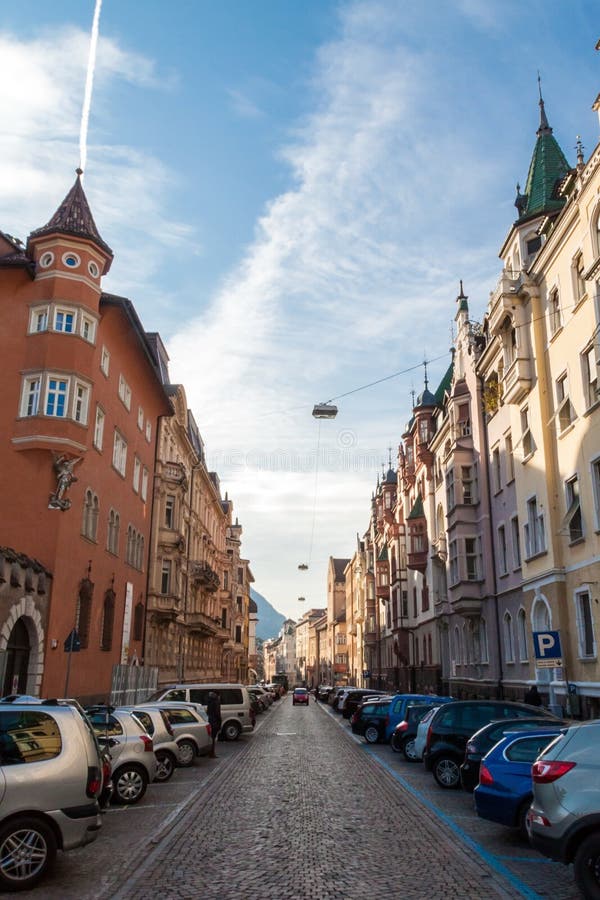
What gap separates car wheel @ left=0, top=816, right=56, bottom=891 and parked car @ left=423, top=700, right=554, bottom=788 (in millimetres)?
9511

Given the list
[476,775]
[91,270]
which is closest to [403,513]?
[91,270]

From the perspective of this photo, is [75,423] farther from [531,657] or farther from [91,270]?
[531,657]

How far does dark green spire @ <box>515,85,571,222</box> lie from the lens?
1259 inches

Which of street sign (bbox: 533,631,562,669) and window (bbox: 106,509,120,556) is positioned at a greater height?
window (bbox: 106,509,120,556)

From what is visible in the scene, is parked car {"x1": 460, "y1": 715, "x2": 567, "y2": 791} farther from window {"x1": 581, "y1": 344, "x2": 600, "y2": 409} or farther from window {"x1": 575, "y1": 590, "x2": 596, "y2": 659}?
window {"x1": 581, "y1": 344, "x2": 600, "y2": 409}

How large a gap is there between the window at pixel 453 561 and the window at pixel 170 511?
51.9ft

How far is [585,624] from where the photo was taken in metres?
24.4

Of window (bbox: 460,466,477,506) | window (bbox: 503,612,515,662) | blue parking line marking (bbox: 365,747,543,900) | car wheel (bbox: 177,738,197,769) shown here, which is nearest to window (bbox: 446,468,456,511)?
window (bbox: 460,466,477,506)

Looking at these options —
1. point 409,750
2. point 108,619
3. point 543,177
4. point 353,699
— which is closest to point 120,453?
point 108,619

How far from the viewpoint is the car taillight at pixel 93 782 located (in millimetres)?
8852

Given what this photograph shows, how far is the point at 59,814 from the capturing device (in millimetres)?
8461

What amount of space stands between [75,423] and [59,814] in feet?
65.3

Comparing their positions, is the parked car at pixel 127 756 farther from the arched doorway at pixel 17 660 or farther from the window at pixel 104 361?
the window at pixel 104 361

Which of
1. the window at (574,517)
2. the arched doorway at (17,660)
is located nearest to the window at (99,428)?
the arched doorway at (17,660)
